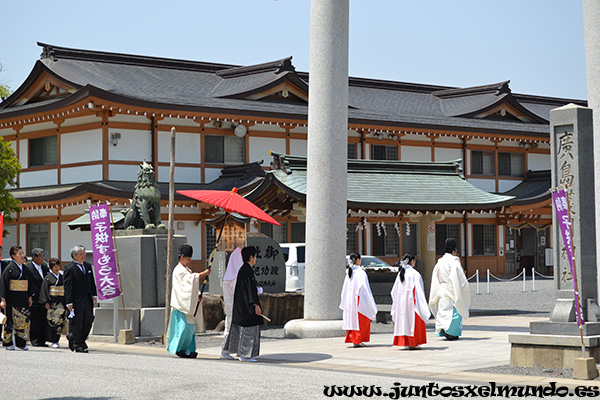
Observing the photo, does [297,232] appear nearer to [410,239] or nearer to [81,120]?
[410,239]

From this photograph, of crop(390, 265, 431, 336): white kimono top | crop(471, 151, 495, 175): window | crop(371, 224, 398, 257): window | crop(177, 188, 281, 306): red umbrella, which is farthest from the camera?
crop(471, 151, 495, 175): window

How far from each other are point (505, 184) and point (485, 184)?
3.70 feet

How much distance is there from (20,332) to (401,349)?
5978 mm

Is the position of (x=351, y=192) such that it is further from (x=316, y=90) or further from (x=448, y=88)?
(x=448, y=88)

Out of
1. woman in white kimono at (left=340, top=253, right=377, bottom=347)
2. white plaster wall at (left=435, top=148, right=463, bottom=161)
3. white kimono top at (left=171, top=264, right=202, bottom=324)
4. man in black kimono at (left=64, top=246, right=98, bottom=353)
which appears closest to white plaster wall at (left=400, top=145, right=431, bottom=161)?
white plaster wall at (left=435, top=148, right=463, bottom=161)

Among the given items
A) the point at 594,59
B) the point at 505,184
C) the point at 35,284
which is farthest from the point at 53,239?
the point at 594,59

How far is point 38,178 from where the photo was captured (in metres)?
31.4

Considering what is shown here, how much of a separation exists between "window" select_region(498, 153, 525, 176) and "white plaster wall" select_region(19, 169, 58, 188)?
18.6 m

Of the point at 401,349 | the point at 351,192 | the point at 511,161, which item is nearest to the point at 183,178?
the point at 351,192

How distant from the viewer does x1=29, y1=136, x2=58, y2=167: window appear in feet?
102

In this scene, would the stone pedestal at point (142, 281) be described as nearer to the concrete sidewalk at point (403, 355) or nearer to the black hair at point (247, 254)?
the concrete sidewalk at point (403, 355)

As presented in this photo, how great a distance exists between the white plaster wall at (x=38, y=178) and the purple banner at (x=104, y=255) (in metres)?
16.8

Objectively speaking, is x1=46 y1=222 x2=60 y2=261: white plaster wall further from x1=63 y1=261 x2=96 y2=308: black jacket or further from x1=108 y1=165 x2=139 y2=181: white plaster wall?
x1=63 y1=261 x2=96 y2=308: black jacket

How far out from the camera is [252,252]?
12094 mm
